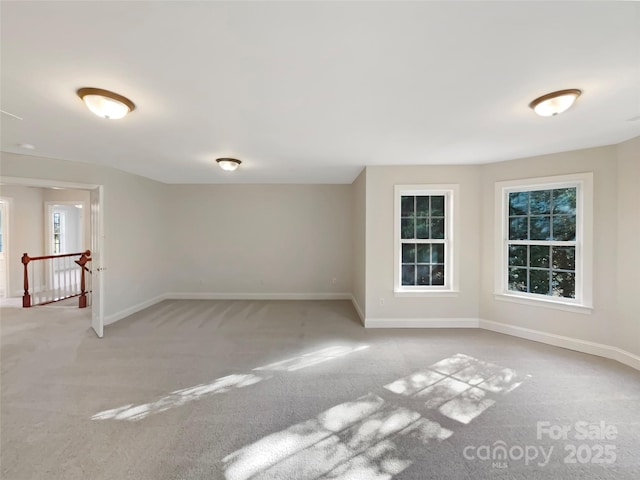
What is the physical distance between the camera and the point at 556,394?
7.95ft

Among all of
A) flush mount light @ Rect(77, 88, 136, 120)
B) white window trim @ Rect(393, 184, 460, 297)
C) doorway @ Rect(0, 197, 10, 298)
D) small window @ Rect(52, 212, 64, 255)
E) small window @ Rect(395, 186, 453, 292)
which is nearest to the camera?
flush mount light @ Rect(77, 88, 136, 120)

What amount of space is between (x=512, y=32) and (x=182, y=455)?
10.9 ft

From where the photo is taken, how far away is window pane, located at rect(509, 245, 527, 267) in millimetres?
3814

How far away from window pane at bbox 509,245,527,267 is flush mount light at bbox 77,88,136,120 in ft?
16.4

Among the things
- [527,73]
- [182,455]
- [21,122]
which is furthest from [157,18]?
[182,455]

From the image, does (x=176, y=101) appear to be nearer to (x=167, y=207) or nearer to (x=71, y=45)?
(x=71, y=45)

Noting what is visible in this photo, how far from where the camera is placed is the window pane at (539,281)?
12.0 ft

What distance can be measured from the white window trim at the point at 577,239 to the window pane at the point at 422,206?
39.3 inches

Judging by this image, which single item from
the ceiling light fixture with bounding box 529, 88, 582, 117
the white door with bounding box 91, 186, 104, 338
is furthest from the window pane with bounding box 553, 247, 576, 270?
the white door with bounding box 91, 186, 104, 338

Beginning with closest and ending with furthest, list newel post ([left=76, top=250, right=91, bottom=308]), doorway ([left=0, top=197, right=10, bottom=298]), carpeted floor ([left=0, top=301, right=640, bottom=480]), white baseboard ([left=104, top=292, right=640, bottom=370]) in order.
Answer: carpeted floor ([left=0, top=301, right=640, bottom=480]) → white baseboard ([left=104, top=292, right=640, bottom=370]) → newel post ([left=76, top=250, right=91, bottom=308]) → doorway ([left=0, top=197, right=10, bottom=298])

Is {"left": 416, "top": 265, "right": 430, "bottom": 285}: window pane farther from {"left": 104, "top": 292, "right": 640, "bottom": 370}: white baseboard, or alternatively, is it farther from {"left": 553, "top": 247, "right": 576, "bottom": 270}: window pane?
{"left": 553, "top": 247, "right": 576, "bottom": 270}: window pane

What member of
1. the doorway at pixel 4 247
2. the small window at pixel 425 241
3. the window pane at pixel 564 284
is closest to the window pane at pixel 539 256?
the window pane at pixel 564 284

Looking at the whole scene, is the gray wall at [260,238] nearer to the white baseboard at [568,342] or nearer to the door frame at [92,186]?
the door frame at [92,186]

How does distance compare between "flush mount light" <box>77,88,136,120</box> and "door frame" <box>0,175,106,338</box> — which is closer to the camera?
"flush mount light" <box>77,88,136,120</box>
